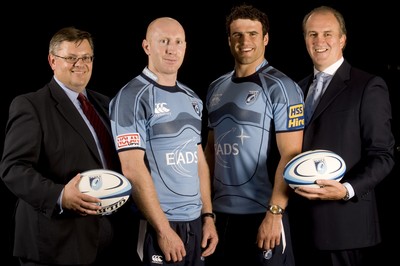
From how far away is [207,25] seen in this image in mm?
4086

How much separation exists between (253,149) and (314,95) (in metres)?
0.39

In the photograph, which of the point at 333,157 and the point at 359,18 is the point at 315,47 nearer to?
the point at 333,157

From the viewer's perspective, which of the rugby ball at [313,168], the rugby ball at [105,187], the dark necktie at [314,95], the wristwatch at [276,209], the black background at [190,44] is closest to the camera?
the rugby ball at [105,187]

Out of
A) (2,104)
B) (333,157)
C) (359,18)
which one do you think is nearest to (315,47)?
(333,157)

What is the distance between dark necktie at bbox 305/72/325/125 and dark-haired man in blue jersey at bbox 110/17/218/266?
0.50 metres

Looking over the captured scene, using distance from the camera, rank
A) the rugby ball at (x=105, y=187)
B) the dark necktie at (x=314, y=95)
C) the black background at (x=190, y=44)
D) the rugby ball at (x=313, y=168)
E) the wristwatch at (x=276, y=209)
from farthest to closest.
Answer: the black background at (x=190, y=44) → the dark necktie at (x=314, y=95) → the wristwatch at (x=276, y=209) → the rugby ball at (x=313, y=168) → the rugby ball at (x=105, y=187)

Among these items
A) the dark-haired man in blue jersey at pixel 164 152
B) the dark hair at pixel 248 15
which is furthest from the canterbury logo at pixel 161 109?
the dark hair at pixel 248 15

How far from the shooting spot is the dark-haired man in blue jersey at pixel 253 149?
2.96 metres

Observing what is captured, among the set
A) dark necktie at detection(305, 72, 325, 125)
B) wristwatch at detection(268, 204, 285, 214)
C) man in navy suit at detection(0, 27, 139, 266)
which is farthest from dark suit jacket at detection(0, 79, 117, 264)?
dark necktie at detection(305, 72, 325, 125)

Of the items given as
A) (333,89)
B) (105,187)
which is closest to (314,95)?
(333,89)

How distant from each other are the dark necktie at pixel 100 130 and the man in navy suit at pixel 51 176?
0.08ft

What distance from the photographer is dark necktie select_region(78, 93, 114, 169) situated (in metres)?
2.96

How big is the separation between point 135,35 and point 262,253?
1627 millimetres

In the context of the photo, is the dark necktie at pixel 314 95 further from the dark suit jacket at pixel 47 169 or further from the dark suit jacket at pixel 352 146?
Result: the dark suit jacket at pixel 47 169
